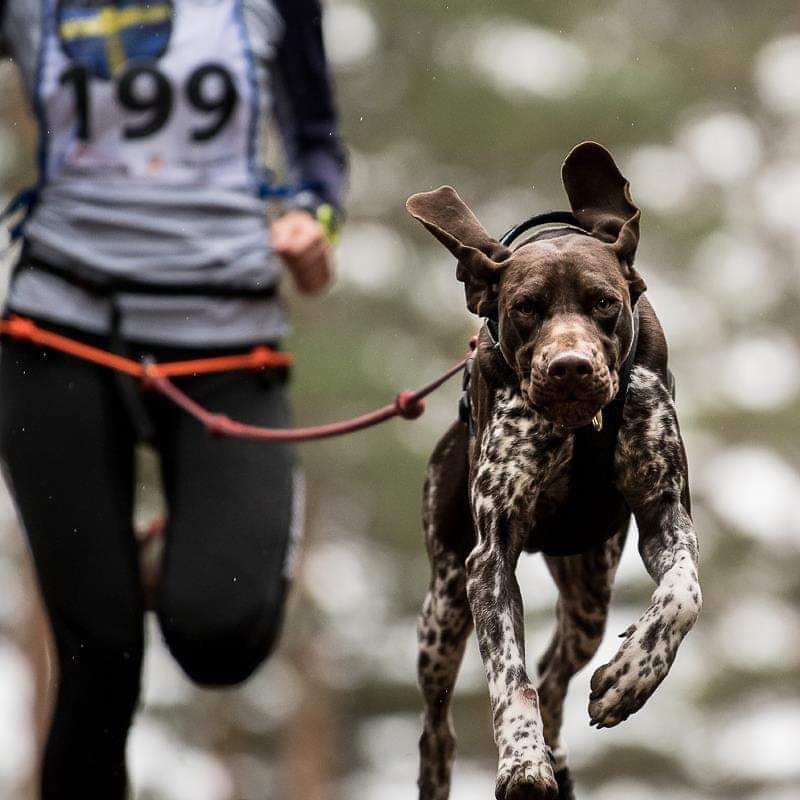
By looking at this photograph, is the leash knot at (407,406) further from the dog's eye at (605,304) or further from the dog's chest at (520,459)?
the dog's eye at (605,304)

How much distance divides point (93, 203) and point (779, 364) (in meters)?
13.0

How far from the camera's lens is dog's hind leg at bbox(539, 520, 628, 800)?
3.57 metres

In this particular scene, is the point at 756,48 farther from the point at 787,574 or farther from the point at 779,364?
the point at 787,574

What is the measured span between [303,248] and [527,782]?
6.19 ft

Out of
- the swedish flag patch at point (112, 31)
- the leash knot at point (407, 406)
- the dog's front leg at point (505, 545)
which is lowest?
the dog's front leg at point (505, 545)

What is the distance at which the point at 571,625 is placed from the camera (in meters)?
3.69

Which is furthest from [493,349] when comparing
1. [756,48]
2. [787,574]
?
[787,574]

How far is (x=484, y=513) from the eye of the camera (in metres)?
3.10

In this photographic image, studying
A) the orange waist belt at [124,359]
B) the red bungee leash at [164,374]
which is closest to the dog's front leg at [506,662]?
the red bungee leash at [164,374]

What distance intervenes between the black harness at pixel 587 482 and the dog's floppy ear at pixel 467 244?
61mm

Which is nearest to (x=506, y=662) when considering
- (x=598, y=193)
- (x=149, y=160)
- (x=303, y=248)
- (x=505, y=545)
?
(x=505, y=545)

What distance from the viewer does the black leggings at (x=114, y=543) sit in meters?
3.97

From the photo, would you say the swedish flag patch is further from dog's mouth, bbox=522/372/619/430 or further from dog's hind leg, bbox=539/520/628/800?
dog's mouth, bbox=522/372/619/430

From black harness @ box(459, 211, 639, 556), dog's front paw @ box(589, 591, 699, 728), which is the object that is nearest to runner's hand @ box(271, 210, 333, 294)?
black harness @ box(459, 211, 639, 556)
